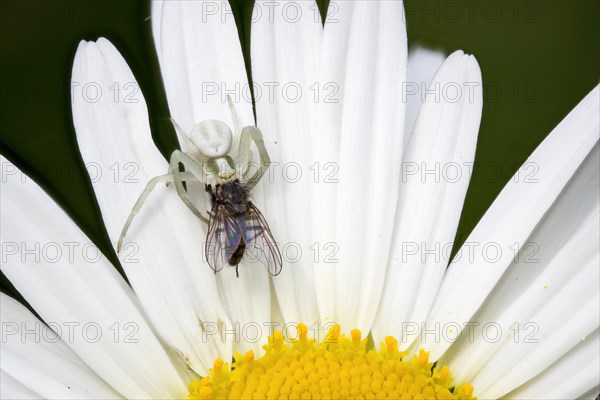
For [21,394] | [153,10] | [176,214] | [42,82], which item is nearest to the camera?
[21,394]

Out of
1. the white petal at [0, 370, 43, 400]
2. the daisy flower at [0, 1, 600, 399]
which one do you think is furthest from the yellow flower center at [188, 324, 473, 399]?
the white petal at [0, 370, 43, 400]

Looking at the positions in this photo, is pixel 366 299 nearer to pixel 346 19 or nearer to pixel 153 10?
pixel 346 19

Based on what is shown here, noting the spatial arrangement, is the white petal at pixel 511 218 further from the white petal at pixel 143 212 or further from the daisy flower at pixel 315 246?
the white petal at pixel 143 212

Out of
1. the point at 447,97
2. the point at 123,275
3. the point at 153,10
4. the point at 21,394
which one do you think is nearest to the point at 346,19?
the point at 447,97

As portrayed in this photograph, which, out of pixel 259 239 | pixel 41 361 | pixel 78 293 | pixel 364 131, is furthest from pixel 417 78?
pixel 41 361

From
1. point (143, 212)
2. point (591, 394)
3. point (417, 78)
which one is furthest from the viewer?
point (417, 78)

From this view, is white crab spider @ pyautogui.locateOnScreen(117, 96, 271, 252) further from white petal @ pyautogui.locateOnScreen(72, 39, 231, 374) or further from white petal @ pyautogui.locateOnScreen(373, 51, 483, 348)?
white petal @ pyautogui.locateOnScreen(373, 51, 483, 348)

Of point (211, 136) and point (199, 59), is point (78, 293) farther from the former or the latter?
point (199, 59)
